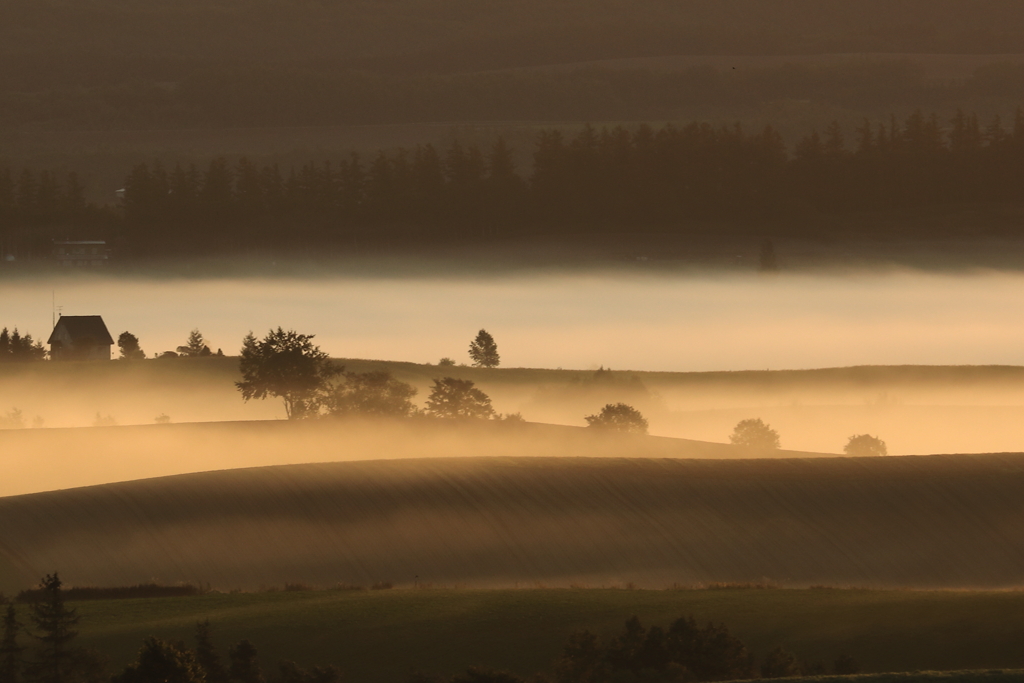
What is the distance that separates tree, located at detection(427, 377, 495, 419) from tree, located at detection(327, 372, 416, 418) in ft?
6.26

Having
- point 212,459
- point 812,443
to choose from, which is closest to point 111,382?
point 212,459

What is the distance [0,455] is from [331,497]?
23939 millimetres

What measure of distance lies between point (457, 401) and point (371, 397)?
5590mm

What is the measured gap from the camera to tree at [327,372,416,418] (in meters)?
97.1

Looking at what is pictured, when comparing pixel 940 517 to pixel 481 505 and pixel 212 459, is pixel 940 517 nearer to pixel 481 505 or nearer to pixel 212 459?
pixel 481 505

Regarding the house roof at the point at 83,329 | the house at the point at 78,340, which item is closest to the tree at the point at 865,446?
the house at the point at 78,340

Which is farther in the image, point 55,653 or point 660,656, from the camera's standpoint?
point 660,656

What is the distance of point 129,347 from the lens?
14112 centimetres

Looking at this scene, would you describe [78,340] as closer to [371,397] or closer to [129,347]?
[129,347]

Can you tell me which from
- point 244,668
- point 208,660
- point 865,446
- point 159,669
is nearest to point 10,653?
point 208,660

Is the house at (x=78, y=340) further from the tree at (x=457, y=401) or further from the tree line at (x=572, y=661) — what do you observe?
the tree line at (x=572, y=661)

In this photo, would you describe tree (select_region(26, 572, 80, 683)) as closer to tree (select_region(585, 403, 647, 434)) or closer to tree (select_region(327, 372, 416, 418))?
tree (select_region(327, 372, 416, 418))

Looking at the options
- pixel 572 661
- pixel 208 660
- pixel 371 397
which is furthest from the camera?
pixel 371 397

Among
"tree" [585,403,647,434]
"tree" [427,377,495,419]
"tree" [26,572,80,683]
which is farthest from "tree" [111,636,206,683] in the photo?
"tree" [427,377,495,419]
